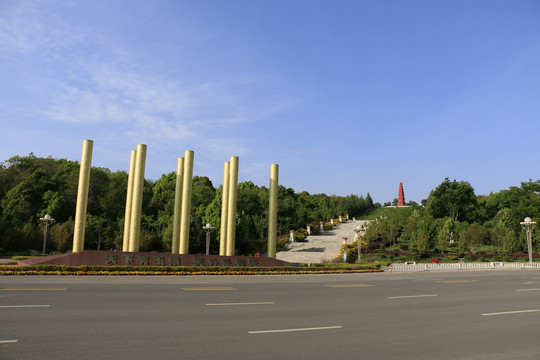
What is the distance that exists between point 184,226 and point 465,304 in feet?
69.5

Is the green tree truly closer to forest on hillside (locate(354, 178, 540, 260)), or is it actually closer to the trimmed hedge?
forest on hillside (locate(354, 178, 540, 260))

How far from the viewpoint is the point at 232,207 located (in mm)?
→ 30094

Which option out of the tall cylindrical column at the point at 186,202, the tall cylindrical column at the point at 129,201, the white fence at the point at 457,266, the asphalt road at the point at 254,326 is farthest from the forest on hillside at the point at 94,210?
the asphalt road at the point at 254,326

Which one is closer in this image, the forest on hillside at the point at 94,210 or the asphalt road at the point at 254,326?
the asphalt road at the point at 254,326

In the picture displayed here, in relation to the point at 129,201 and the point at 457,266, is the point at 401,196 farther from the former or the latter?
the point at 129,201

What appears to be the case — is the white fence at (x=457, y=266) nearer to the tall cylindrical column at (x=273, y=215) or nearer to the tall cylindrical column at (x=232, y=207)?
the tall cylindrical column at (x=273, y=215)

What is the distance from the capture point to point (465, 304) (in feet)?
40.9

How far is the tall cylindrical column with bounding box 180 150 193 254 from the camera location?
95.5 feet

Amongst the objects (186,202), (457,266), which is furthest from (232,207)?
(457,266)

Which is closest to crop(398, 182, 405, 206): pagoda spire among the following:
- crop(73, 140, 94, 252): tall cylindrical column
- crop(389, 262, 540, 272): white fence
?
crop(389, 262, 540, 272): white fence

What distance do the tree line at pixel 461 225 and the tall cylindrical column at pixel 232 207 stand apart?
→ 83.2 ft

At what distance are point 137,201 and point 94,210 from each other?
2725cm

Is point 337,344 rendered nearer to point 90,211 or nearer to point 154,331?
point 154,331

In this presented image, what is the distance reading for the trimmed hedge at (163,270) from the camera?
20094 mm
